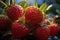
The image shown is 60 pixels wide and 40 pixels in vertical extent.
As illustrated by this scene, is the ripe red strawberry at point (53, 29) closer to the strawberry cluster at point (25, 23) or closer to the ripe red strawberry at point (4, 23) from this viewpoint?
the strawberry cluster at point (25, 23)

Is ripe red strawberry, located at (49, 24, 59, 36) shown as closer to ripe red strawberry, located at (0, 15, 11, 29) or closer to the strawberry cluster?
the strawberry cluster

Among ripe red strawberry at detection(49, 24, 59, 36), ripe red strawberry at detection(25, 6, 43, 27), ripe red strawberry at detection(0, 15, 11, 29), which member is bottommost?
ripe red strawberry at detection(49, 24, 59, 36)

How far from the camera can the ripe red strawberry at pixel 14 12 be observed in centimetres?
49

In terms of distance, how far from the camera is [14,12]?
487 millimetres

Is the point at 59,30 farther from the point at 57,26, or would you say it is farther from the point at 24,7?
the point at 24,7

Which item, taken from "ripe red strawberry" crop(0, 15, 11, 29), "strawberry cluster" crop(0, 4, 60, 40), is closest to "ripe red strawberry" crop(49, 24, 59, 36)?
"strawberry cluster" crop(0, 4, 60, 40)

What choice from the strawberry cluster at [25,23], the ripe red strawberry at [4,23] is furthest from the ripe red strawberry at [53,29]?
the ripe red strawberry at [4,23]

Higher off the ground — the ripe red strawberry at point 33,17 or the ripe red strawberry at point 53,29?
the ripe red strawberry at point 33,17

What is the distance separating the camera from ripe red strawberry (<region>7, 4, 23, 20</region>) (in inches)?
19.1

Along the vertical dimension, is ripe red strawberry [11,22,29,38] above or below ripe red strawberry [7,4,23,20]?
below

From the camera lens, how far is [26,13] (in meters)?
0.49

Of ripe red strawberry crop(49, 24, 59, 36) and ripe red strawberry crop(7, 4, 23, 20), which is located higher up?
ripe red strawberry crop(7, 4, 23, 20)

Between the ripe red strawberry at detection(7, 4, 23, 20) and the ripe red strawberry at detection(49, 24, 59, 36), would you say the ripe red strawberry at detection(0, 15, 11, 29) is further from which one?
the ripe red strawberry at detection(49, 24, 59, 36)

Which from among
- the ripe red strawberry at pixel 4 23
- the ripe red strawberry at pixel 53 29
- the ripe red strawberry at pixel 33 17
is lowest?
the ripe red strawberry at pixel 53 29
